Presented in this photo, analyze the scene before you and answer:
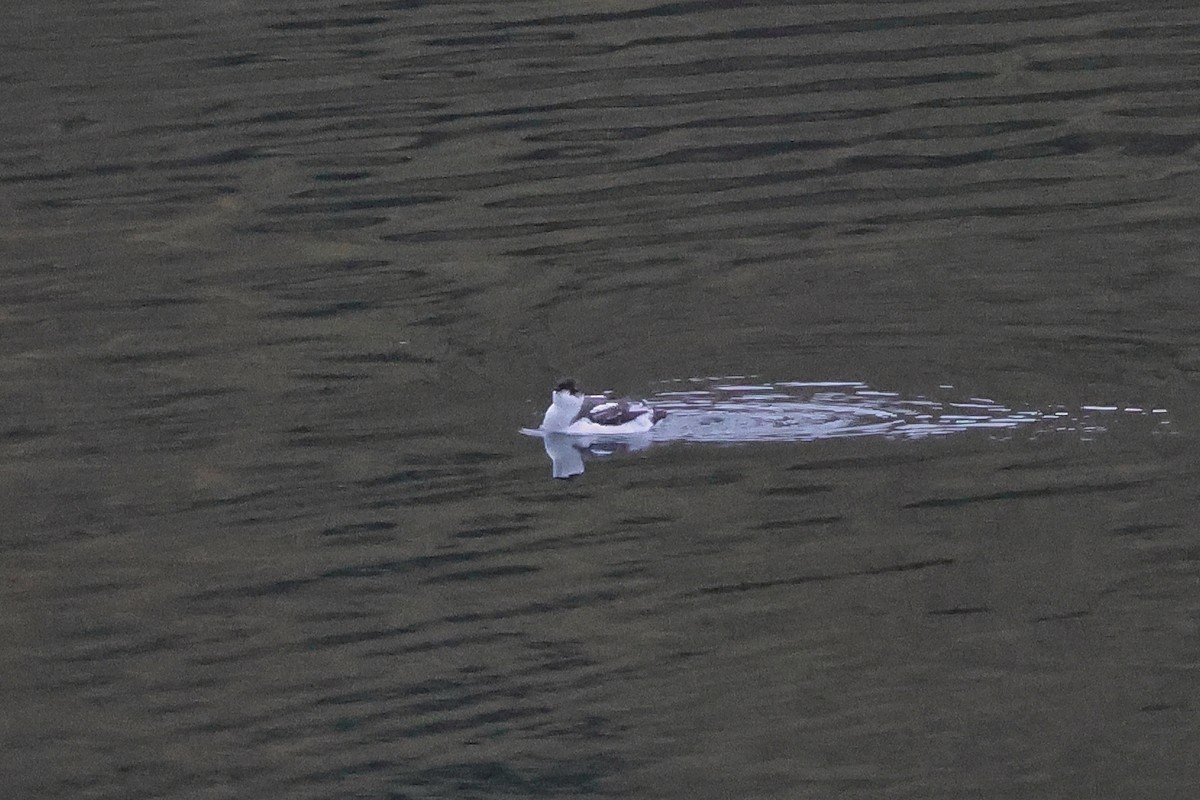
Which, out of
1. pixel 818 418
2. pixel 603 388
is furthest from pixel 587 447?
pixel 818 418

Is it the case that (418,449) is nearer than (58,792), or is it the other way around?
(58,792)

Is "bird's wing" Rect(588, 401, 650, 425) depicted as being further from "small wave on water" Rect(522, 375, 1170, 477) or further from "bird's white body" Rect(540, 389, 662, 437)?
"small wave on water" Rect(522, 375, 1170, 477)

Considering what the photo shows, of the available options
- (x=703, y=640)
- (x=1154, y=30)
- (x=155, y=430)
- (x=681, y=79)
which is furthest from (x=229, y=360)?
(x=1154, y=30)

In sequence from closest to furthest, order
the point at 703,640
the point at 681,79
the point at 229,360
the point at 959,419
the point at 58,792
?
1. the point at 58,792
2. the point at 703,640
3. the point at 959,419
4. the point at 229,360
5. the point at 681,79

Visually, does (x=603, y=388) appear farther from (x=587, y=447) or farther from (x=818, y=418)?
(x=818, y=418)

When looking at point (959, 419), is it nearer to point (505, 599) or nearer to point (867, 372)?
point (867, 372)

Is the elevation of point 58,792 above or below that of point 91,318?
below
